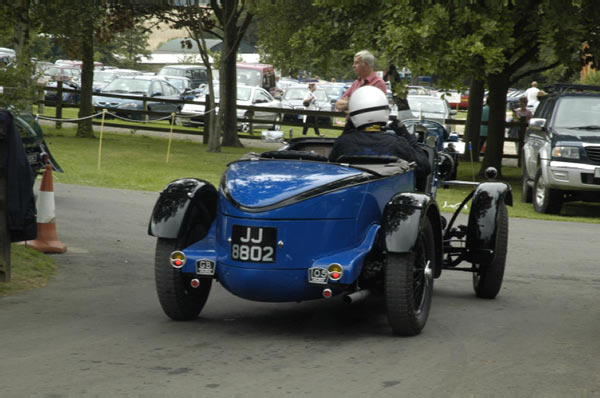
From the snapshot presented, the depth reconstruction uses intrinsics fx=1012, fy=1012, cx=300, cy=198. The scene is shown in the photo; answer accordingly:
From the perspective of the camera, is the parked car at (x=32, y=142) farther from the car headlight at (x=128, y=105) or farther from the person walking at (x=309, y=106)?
the car headlight at (x=128, y=105)

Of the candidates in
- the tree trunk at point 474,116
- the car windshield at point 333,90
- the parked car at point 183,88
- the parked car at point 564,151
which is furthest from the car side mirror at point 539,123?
the car windshield at point 333,90

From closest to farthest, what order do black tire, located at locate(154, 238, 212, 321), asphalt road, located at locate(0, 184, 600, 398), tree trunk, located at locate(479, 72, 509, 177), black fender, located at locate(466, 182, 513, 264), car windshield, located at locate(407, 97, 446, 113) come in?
asphalt road, located at locate(0, 184, 600, 398), black tire, located at locate(154, 238, 212, 321), black fender, located at locate(466, 182, 513, 264), tree trunk, located at locate(479, 72, 509, 177), car windshield, located at locate(407, 97, 446, 113)

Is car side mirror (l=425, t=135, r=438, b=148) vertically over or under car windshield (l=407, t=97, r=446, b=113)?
over

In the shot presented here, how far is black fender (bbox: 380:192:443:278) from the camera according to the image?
6.73m

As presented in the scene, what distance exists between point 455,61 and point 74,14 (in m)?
11.3

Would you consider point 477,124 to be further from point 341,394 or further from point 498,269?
point 341,394

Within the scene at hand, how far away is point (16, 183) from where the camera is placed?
310 inches

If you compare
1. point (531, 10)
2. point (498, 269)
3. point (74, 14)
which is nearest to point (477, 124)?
point (531, 10)

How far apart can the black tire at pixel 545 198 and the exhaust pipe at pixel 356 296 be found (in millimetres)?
10661

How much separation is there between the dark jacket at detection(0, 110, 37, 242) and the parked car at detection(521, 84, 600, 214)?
10.6 meters

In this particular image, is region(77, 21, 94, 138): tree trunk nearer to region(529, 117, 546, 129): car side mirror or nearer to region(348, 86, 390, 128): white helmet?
region(529, 117, 546, 129): car side mirror

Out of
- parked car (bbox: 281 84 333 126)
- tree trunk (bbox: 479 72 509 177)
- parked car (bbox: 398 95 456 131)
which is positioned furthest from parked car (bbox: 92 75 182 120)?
tree trunk (bbox: 479 72 509 177)

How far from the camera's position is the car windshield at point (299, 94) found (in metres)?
42.7

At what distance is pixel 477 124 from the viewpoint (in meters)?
27.9
